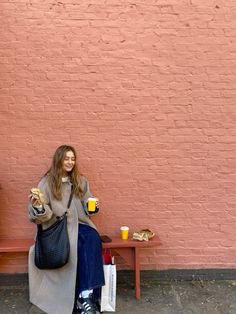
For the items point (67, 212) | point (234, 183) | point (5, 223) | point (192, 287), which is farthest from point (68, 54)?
point (192, 287)

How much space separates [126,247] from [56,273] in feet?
2.50

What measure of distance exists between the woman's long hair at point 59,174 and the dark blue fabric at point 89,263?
0.45 meters

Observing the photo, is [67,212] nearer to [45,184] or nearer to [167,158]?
[45,184]

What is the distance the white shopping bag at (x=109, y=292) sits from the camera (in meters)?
3.72

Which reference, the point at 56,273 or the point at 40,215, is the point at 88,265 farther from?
the point at 40,215

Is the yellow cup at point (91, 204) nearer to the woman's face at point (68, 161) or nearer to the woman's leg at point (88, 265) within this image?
the woman's leg at point (88, 265)

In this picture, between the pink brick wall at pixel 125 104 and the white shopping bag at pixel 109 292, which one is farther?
the pink brick wall at pixel 125 104

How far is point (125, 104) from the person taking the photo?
4180 millimetres

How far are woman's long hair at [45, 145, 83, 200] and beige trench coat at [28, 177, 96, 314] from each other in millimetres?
57

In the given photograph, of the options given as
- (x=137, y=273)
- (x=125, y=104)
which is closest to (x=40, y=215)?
(x=137, y=273)

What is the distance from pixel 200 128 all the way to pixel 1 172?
223 cm

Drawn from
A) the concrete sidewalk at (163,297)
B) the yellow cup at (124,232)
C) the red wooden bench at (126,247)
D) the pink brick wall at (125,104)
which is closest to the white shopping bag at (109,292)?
the concrete sidewalk at (163,297)

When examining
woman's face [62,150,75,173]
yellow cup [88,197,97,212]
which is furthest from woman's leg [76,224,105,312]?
woman's face [62,150,75,173]

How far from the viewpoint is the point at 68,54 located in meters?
4.12
